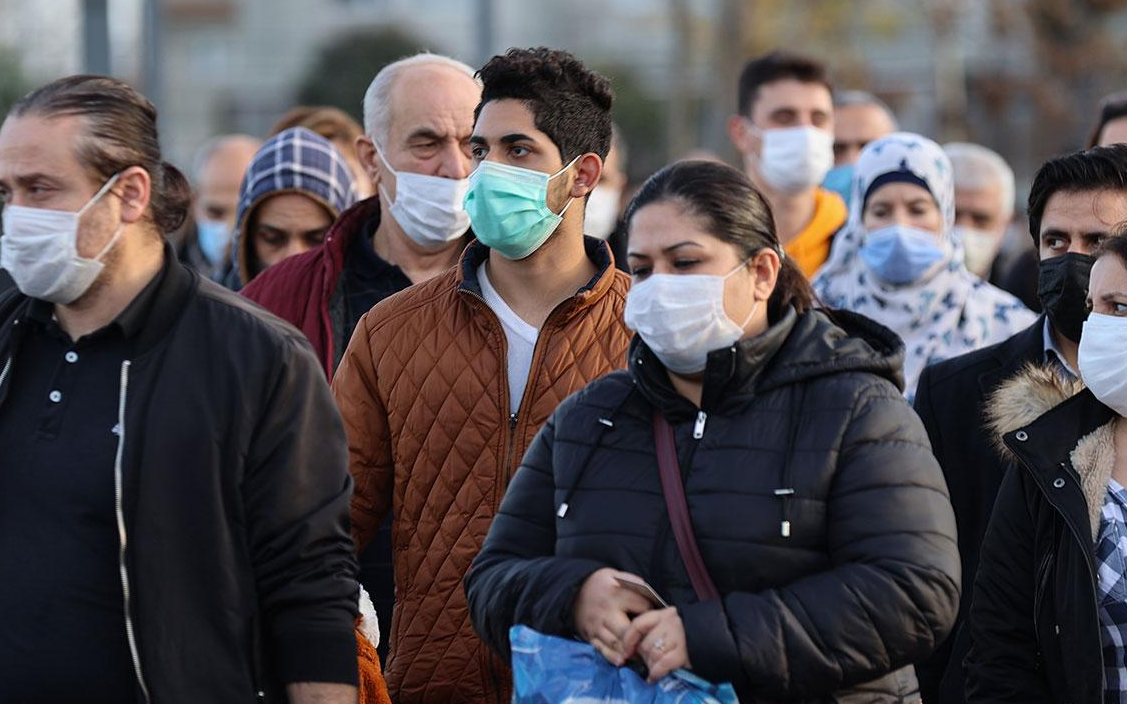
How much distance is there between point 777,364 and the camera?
426cm

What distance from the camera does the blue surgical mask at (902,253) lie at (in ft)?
24.4

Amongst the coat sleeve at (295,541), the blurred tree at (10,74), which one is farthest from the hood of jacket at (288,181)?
the blurred tree at (10,74)

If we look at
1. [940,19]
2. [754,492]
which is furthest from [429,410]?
[940,19]

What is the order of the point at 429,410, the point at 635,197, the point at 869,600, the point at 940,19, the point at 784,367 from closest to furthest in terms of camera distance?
the point at 869,600, the point at 784,367, the point at 635,197, the point at 429,410, the point at 940,19

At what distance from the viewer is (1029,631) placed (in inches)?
181

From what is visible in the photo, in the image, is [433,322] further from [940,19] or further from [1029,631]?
[940,19]

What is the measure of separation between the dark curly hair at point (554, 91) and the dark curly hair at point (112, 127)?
1166mm

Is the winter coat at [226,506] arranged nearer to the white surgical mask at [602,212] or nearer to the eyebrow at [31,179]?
the eyebrow at [31,179]

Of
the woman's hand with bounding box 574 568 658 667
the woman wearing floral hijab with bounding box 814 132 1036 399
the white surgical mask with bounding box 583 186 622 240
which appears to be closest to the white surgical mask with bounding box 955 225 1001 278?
the woman wearing floral hijab with bounding box 814 132 1036 399

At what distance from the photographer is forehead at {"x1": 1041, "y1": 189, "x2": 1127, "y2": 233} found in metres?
5.44

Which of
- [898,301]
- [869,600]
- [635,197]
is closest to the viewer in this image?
[869,600]

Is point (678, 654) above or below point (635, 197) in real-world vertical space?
below

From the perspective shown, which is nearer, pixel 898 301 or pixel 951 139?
pixel 898 301

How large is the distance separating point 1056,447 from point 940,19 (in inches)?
1285
